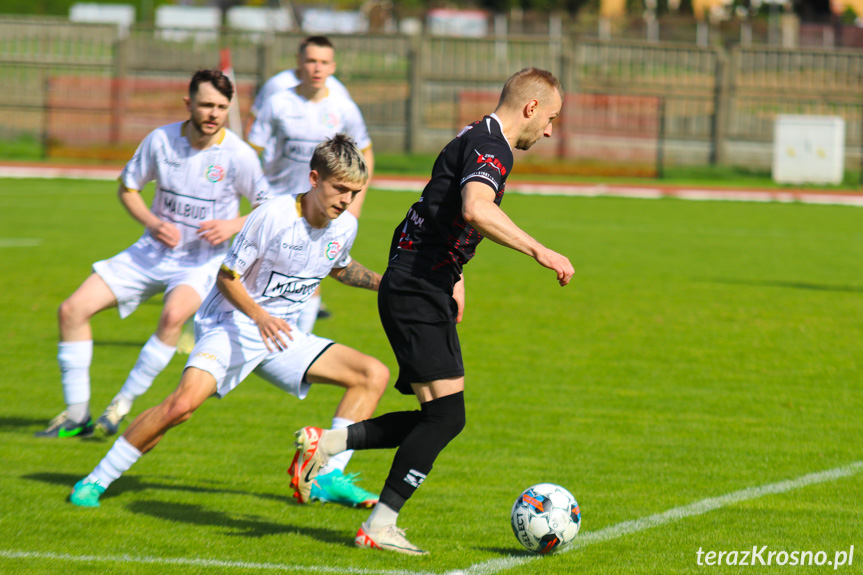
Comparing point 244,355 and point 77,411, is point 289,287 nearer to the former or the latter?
point 244,355

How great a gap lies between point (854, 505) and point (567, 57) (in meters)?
30.5

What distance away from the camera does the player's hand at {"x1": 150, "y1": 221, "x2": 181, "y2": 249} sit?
640 centimetres

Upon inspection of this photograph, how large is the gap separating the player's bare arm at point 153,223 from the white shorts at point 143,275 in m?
0.15

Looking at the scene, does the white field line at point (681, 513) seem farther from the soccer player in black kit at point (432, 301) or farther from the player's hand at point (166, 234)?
the player's hand at point (166, 234)

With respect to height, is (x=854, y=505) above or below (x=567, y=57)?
below

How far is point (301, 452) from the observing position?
15.5ft

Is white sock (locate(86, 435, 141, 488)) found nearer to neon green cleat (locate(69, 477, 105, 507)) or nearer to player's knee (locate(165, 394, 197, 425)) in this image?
neon green cleat (locate(69, 477, 105, 507))

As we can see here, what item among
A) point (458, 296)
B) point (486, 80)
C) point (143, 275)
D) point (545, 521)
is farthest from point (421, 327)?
point (486, 80)

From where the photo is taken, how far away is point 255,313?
5.00m

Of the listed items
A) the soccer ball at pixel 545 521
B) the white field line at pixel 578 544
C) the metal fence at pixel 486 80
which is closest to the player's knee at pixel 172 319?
the white field line at pixel 578 544

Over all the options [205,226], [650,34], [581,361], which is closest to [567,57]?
[650,34]

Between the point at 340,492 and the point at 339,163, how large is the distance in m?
1.71

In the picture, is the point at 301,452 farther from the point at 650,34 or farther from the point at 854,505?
the point at 650,34

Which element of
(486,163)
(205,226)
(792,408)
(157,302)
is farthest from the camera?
(157,302)
